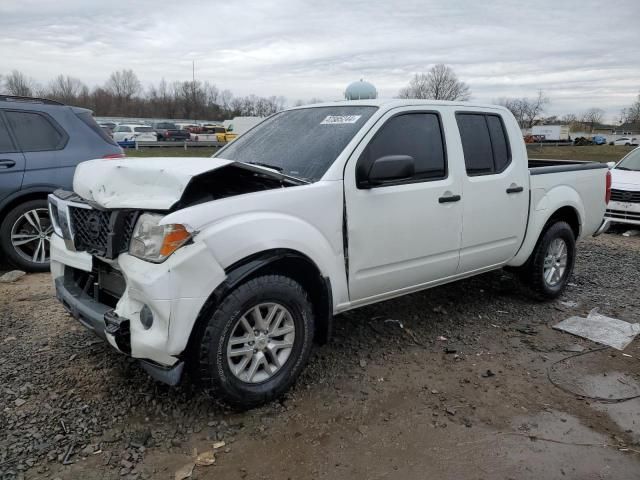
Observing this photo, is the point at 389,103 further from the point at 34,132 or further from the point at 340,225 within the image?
the point at 34,132

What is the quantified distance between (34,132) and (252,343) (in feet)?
14.2

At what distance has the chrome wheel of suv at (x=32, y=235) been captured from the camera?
5.70 metres

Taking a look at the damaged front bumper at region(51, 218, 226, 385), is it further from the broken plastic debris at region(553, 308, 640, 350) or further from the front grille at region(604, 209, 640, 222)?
the front grille at region(604, 209, 640, 222)

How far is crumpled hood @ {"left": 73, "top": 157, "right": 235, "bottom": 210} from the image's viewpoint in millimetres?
2840

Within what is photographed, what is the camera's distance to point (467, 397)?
347cm

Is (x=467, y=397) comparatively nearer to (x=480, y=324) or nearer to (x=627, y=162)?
(x=480, y=324)

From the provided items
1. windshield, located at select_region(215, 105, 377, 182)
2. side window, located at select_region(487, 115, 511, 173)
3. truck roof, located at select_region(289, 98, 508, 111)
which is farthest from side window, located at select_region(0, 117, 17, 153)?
side window, located at select_region(487, 115, 511, 173)

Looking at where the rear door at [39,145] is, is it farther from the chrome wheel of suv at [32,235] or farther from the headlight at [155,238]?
the headlight at [155,238]

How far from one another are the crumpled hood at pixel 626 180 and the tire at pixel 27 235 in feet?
29.4


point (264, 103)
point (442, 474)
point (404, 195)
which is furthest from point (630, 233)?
point (264, 103)

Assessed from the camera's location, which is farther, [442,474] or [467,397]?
[467,397]

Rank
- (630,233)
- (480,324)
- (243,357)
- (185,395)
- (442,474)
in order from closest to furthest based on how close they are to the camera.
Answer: (442,474) < (243,357) < (185,395) < (480,324) < (630,233)

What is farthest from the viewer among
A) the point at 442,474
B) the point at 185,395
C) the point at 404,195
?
the point at 404,195

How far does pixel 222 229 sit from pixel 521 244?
10.5 feet
